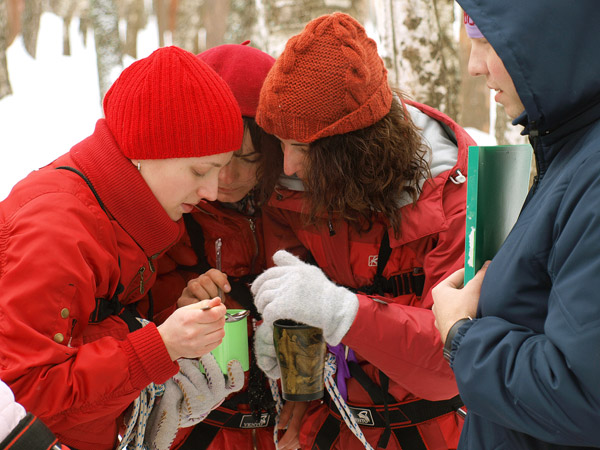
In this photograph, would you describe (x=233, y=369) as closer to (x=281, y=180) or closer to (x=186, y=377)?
(x=186, y=377)

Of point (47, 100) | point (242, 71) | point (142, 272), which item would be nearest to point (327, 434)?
point (142, 272)

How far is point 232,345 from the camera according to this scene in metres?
2.00

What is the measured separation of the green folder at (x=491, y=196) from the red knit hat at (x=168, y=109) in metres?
0.85

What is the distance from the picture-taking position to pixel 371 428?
2.18 m

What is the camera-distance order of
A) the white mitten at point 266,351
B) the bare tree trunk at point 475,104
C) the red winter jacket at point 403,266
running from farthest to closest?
the bare tree trunk at point 475,104 → the white mitten at point 266,351 → the red winter jacket at point 403,266

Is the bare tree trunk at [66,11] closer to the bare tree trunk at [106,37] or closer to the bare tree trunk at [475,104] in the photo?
the bare tree trunk at [106,37]

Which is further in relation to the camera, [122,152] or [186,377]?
[186,377]

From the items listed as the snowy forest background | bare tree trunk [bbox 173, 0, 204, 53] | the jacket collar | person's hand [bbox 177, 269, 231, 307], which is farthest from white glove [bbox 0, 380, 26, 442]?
bare tree trunk [bbox 173, 0, 204, 53]

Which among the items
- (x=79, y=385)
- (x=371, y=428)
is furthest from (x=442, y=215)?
(x=79, y=385)

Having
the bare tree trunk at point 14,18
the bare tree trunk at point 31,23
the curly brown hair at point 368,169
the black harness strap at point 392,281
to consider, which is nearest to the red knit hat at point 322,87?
the curly brown hair at point 368,169

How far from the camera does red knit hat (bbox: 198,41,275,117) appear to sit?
2285mm

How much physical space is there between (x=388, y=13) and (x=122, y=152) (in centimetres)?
291

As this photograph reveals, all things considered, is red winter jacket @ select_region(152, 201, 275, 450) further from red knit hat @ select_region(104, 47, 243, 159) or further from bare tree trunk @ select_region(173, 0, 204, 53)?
bare tree trunk @ select_region(173, 0, 204, 53)

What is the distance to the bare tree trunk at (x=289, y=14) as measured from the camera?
367cm
